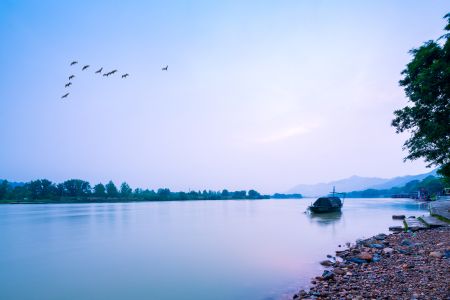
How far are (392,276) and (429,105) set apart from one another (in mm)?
15603

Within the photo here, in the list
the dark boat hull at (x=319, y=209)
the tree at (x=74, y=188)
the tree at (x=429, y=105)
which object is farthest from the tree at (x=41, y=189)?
the tree at (x=429, y=105)

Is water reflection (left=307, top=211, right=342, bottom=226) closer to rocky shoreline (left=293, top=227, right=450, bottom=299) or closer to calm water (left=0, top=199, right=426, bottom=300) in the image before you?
calm water (left=0, top=199, right=426, bottom=300)

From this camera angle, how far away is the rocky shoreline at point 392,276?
8984mm

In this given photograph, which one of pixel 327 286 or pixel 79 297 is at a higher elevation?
pixel 327 286

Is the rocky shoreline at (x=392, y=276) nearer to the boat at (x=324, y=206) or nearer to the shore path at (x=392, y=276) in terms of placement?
the shore path at (x=392, y=276)

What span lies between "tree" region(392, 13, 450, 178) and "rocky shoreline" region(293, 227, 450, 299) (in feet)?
26.5

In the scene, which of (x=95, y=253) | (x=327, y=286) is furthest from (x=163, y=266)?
(x=327, y=286)

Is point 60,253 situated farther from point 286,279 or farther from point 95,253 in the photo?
point 286,279

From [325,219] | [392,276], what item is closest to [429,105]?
[392,276]

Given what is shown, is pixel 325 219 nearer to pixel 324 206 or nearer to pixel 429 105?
pixel 324 206

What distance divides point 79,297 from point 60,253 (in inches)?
502

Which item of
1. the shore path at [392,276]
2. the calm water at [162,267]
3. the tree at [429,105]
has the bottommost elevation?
the calm water at [162,267]

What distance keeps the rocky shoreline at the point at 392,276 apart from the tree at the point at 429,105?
808 centimetres

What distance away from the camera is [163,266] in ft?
61.0
